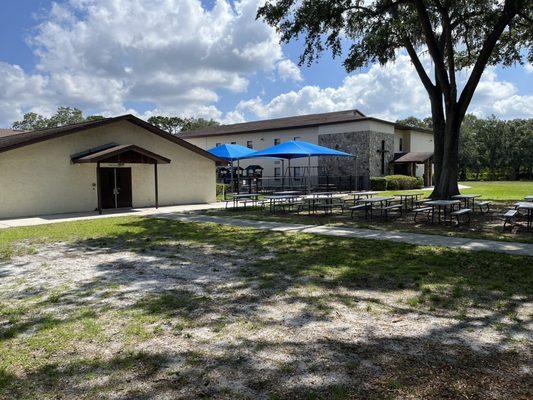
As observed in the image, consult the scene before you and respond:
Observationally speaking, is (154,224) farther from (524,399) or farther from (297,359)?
(524,399)

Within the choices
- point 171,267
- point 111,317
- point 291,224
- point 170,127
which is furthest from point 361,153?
point 170,127

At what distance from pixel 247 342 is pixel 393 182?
30.8 metres

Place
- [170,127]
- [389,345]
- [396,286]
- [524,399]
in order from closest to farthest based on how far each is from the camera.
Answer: [524,399], [389,345], [396,286], [170,127]

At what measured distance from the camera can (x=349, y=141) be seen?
3475 centimetres

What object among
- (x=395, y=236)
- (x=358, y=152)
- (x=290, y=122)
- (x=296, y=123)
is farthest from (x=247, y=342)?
(x=290, y=122)

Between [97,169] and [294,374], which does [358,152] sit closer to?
[97,169]

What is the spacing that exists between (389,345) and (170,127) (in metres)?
87.3

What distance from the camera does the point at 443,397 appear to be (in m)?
3.03

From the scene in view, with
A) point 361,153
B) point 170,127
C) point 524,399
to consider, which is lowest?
point 524,399

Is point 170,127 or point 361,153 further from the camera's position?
point 170,127

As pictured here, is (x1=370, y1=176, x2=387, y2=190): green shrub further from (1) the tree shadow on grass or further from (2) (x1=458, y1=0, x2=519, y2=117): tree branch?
(1) the tree shadow on grass

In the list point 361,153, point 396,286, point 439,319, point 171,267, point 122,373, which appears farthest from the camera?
point 361,153

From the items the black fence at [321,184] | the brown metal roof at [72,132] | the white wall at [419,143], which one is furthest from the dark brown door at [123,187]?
the white wall at [419,143]

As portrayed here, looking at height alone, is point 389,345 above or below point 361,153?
below
